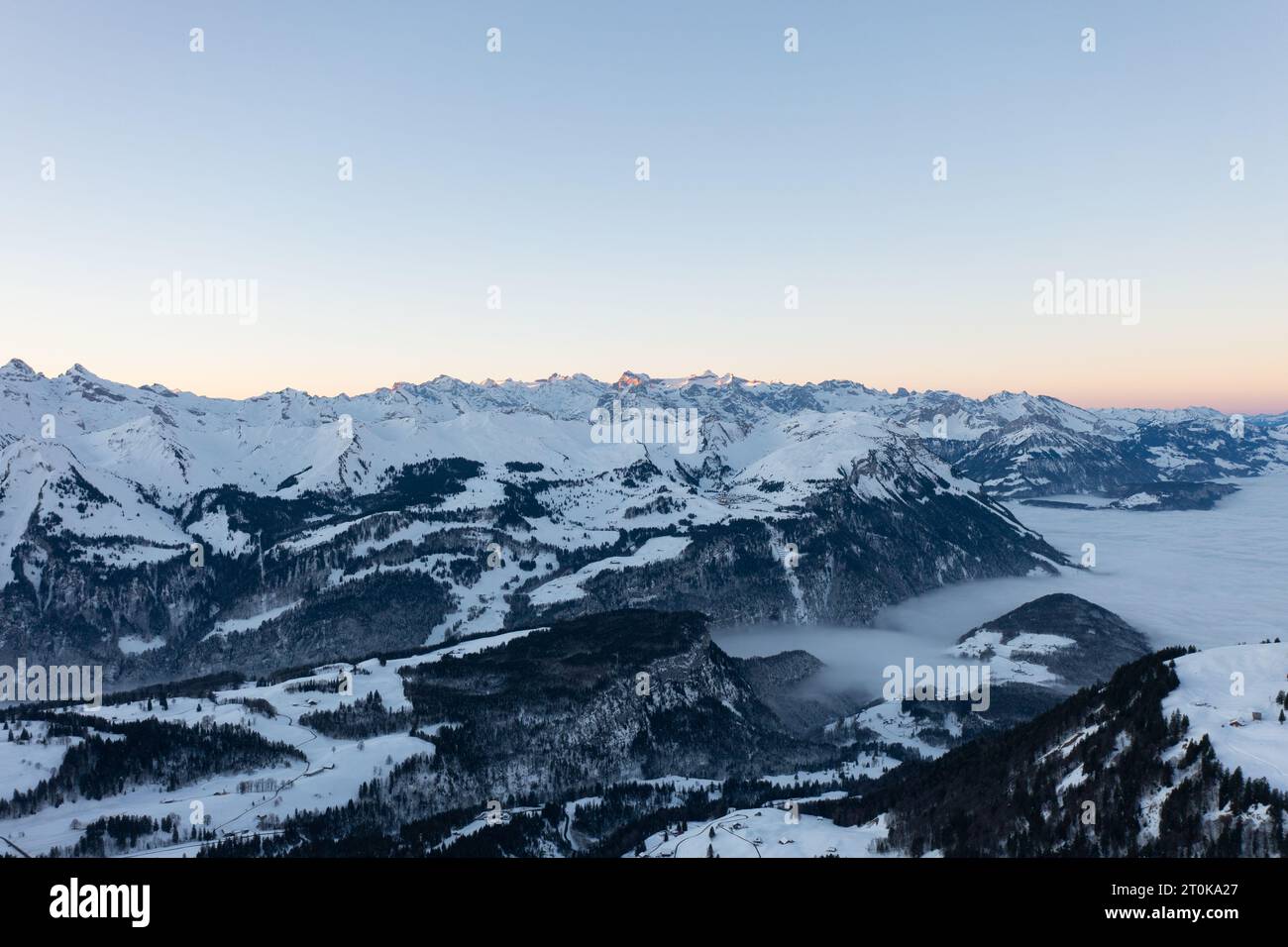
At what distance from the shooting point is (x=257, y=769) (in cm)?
18338

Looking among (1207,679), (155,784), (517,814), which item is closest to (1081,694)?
(1207,679)

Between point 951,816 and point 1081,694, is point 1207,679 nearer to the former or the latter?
point 1081,694

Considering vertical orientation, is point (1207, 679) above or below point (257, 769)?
above

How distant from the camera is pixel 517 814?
586 feet

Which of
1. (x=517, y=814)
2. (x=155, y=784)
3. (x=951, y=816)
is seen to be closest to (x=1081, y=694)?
(x=951, y=816)

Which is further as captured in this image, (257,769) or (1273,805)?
(257,769)
